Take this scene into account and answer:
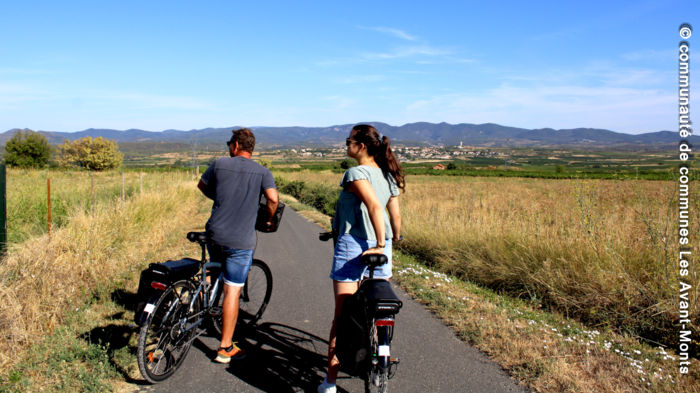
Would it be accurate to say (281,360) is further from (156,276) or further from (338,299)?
(156,276)

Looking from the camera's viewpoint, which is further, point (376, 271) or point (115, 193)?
point (115, 193)

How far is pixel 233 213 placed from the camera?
3848 mm

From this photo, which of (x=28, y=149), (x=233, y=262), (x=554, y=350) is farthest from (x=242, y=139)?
(x=28, y=149)

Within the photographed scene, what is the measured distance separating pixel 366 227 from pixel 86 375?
2452 mm

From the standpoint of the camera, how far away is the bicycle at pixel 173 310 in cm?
335

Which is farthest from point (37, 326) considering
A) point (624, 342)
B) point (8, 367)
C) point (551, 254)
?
point (551, 254)

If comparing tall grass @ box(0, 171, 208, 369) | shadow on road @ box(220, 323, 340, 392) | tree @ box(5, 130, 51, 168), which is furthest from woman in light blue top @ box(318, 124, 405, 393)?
tree @ box(5, 130, 51, 168)

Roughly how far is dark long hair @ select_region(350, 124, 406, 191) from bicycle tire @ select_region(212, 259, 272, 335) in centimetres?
232

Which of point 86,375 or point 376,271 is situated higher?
point 376,271

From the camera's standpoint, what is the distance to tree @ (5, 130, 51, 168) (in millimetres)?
51281

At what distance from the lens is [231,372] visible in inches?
148

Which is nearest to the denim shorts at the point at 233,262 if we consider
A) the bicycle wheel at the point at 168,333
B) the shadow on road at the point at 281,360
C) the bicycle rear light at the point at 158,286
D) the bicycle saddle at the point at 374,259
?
the bicycle wheel at the point at 168,333

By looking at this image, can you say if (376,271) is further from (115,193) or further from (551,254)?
(115,193)

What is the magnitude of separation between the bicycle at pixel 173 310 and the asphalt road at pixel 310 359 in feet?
0.59
